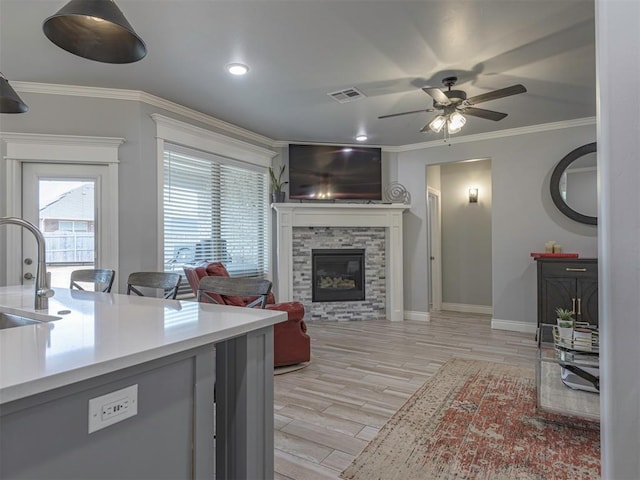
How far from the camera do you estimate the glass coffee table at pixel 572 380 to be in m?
2.06

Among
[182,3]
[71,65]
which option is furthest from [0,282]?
[182,3]

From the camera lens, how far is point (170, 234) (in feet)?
13.3

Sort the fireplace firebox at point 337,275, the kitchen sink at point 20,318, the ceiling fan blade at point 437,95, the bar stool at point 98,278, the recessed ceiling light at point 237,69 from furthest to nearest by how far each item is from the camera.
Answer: the fireplace firebox at point 337,275 → the recessed ceiling light at point 237,69 → the ceiling fan blade at point 437,95 → the bar stool at point 98,278 → the kitchen sink at point 20,318

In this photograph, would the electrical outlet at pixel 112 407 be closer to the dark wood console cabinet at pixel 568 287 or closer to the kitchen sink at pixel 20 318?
the kitchen sink at pixel 20 318

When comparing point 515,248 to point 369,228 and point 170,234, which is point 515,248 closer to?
point 369,228

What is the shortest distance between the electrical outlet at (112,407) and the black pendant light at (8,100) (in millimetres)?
2069

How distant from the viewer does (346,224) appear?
5496mm

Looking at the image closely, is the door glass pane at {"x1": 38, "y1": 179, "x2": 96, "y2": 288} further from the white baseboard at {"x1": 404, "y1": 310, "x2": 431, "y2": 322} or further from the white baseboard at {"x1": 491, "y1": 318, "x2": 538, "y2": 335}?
the white baseboard at {"x1": 491, "y1": 318, "x2": 538, "y2": 335}

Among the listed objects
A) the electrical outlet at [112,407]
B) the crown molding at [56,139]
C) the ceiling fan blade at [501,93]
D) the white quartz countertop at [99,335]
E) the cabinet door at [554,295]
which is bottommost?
the cabinet door at [554,295]

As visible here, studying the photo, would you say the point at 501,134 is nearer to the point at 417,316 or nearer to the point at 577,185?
the point at 577,185

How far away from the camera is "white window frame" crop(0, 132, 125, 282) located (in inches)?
131

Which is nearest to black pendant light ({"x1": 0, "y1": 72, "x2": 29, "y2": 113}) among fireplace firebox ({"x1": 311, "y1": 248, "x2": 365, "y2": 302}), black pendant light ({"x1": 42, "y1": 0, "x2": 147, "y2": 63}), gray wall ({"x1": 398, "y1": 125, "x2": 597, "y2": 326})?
black pendant light ({"x1": 42, "y1": 0, "x2": 147, "y2": 63})

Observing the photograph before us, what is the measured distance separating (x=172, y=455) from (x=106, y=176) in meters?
3.23

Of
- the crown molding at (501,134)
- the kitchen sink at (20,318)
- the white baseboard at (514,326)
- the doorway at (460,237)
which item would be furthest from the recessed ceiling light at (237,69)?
the white baseboard at (514,326)
